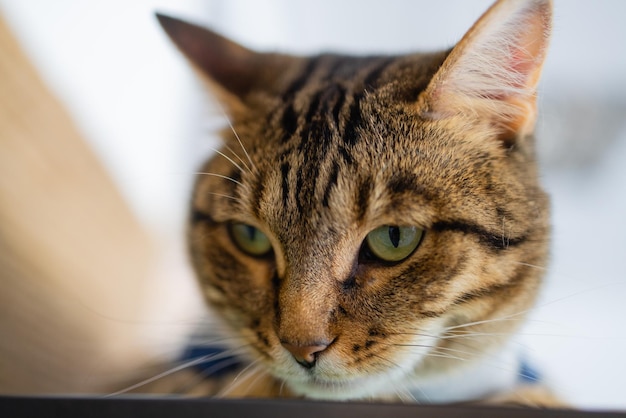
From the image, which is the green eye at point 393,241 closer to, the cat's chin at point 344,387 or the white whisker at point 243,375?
the cat's chin at point 344,387

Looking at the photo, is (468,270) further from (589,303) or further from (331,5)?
(331,5)

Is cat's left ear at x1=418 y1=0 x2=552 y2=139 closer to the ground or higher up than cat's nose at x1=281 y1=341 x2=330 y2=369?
higher up

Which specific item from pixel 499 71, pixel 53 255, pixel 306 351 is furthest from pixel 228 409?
pixel 53 255

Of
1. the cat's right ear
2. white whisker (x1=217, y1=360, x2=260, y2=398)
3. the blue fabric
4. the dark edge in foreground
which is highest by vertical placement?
the cat's right ear

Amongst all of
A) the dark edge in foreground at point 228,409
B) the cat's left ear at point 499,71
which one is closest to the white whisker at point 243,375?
the dark edge in foreground at point 228,409

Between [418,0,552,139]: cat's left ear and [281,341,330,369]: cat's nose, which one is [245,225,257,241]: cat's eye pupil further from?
[418,0,552,139]: cat's left ear

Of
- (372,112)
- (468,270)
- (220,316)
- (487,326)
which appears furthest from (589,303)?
(220,316)

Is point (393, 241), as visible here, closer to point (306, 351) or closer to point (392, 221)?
point (392, 221)

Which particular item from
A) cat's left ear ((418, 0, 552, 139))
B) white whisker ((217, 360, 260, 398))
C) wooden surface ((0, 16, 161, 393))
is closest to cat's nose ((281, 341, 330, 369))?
white whisker ((217, 360, 260, 398))
